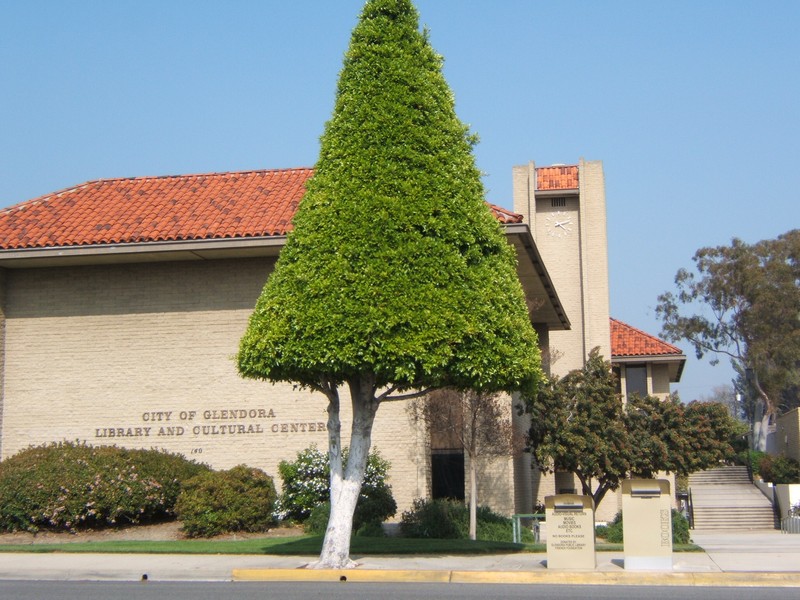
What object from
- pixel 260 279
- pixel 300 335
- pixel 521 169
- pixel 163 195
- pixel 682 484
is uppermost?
pixel 521 169

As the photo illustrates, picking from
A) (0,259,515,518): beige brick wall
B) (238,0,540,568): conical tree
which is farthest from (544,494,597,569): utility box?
(0,259,515,518): beige brick wall

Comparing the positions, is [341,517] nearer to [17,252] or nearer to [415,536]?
[415,536]

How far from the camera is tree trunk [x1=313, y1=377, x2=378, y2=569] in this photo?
15086 millimetres

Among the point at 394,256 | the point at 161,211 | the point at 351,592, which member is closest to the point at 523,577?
the point at 351,592

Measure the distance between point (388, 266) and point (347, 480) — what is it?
3.30m

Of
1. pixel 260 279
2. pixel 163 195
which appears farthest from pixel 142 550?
pixel 163 195

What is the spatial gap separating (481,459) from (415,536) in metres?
3.26

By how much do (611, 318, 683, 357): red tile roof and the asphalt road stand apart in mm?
30434

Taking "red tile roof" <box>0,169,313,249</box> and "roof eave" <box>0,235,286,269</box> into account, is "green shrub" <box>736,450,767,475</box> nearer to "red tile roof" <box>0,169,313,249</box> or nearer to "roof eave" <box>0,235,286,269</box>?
"red tile roof" <box>0,169,313,249</box>

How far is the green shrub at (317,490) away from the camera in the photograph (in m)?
21.7

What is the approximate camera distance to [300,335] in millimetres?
14789

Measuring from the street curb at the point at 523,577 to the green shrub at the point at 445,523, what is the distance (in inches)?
263

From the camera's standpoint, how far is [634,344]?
44.2m

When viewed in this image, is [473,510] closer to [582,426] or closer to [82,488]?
[582,426]
